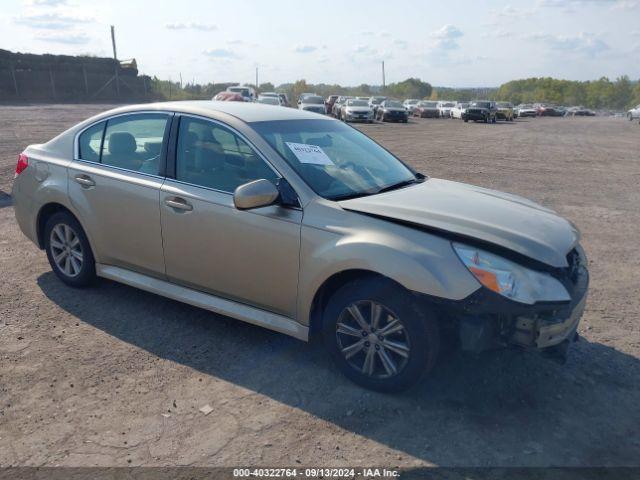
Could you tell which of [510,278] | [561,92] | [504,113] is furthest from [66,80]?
[561,92]

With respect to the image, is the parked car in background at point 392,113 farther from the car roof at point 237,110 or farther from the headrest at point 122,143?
the headrest at point 122,143

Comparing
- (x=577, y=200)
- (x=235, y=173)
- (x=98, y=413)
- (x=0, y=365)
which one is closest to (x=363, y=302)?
(x=235, y=173)

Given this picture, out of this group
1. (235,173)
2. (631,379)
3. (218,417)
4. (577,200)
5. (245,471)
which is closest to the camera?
(245,471)

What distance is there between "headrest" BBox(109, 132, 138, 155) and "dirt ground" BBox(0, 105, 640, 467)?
1278 mm

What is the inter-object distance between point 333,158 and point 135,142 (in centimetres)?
167

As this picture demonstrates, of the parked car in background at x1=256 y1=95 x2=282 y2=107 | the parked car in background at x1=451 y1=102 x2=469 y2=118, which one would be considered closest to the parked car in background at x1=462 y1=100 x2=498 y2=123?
the parked car in background at x1=451 y1=102 x2=469 y2=118

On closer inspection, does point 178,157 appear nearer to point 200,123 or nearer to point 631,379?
point 200,123

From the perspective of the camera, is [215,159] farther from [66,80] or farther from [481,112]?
[66,80]

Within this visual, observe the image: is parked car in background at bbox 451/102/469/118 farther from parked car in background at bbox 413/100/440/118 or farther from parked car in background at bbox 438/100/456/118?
parked car in background at bbox 413/100/440/118

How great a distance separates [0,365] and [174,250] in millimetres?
1385

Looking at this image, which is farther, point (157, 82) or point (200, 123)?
point (157, 82)

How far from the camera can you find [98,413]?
11.5 feet

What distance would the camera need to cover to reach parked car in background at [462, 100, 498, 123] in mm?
44500

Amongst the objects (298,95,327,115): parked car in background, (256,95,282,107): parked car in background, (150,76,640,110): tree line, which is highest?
(256,95,282,107): parked car in background
